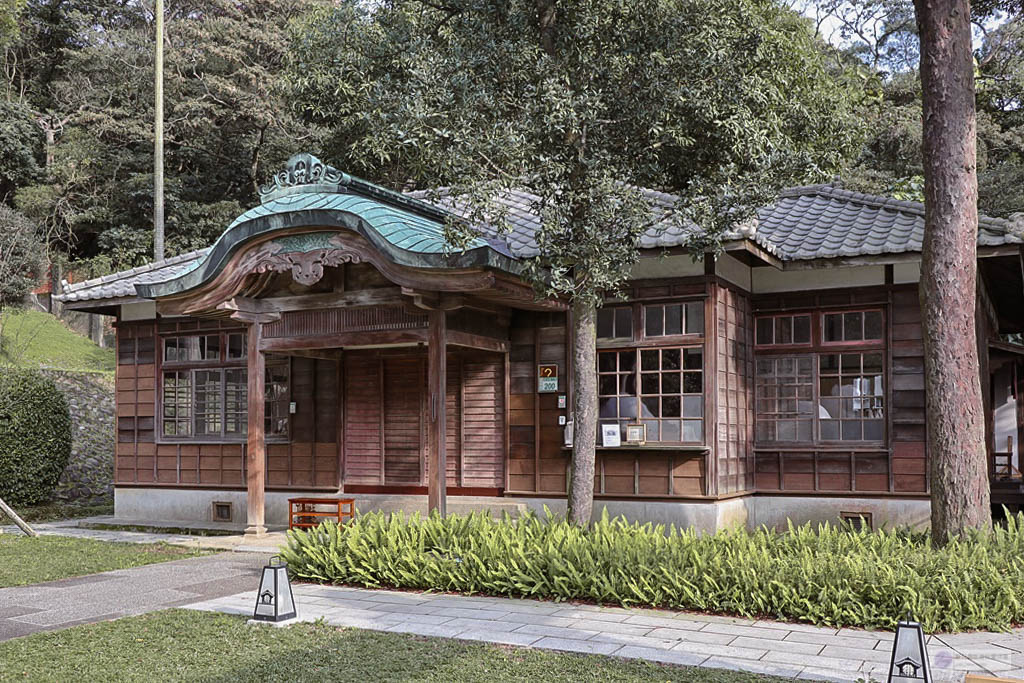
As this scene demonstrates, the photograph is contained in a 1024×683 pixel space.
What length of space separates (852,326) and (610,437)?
345cm

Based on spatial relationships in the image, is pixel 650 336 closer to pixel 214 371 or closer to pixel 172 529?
pixel 214 371

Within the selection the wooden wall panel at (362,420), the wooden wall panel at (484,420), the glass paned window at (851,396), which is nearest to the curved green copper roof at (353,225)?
the wooden wall panel at (484,420)

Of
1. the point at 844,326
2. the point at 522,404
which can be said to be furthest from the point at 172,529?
the point at 844,326

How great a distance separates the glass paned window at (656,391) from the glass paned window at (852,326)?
1.98 meters

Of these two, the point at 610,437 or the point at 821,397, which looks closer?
the point at 610,437

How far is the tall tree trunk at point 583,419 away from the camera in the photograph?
30.8 ft

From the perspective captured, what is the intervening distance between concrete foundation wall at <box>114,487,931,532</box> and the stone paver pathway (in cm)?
294

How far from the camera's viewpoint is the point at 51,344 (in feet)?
91.7

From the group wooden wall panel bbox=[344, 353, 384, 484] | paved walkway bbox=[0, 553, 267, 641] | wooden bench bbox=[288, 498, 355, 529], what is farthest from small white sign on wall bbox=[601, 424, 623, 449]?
paved walkway bbox=[0, 553, 267, 641]

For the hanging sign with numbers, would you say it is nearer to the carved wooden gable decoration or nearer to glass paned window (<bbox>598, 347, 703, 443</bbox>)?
glass paned window (<bbox>598, 347, 703, 443</bbox>)

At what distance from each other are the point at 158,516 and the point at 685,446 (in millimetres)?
8611

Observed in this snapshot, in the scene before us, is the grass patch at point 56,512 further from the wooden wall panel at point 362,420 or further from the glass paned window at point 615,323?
the glass paned window at point 615,323

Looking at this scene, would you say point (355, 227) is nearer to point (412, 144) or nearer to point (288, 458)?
point (412, 144)

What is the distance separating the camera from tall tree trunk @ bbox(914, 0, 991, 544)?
26.1 ft
